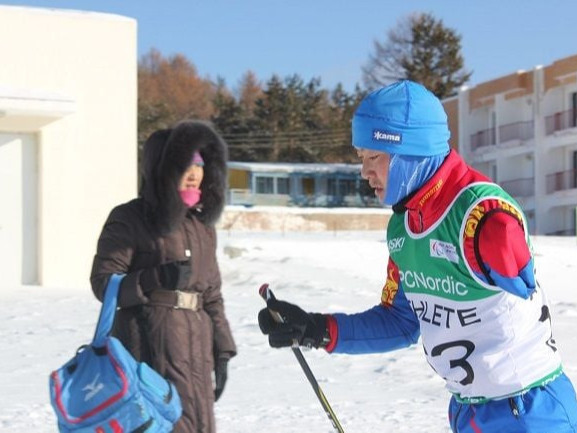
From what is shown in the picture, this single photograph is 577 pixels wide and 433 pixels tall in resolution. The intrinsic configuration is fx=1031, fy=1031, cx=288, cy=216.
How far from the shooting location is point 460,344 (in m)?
2.46

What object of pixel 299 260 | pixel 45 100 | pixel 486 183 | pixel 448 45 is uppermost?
pixel 448 45

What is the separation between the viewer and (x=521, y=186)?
40.9 metres

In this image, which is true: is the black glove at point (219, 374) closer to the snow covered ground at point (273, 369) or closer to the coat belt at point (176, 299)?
the coat belt at point (176, 299)

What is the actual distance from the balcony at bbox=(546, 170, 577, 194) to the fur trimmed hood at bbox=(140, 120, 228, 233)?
3553cm

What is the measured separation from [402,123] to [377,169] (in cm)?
14

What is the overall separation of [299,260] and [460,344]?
643 inches

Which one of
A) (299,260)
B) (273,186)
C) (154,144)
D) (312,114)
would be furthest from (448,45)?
(154,144)

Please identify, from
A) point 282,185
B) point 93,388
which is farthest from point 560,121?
point 93,388

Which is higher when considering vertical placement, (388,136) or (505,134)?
(505,134)

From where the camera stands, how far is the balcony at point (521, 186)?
1586 inches

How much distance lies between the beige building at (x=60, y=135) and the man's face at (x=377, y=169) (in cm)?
1129

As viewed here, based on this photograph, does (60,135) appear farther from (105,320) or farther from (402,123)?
(402,123)

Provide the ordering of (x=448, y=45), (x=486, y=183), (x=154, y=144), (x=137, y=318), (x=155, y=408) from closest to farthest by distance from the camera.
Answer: (x=486, y=183), (x=155, y=408), (x=137, y=318), (x=154, y=144), (x=448, y=45)

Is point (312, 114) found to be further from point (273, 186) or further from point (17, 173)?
point (17, 173)
